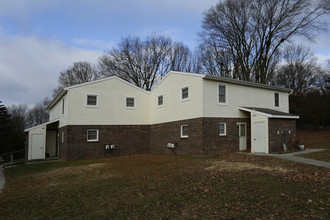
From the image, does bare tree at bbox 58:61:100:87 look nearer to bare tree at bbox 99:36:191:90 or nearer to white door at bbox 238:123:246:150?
bare tree at bbox 99:36:191:90

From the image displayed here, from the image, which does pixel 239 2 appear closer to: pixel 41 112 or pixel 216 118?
pixel 216 118

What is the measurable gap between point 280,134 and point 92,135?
1350cm

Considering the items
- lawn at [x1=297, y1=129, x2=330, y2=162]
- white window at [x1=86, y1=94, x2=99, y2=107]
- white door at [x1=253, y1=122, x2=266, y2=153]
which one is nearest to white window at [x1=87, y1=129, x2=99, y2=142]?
white window at [x1=86, y1=94, x2=99, y2=107]

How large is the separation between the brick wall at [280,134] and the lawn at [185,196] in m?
5.01

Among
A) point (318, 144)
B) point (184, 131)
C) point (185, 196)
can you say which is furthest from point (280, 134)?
point (185, 196)

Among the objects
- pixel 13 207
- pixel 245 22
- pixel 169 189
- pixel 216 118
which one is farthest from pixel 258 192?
pixel 245 22

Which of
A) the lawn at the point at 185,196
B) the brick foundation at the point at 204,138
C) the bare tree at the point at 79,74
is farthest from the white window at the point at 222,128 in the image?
the bare tree at the point at 79,74

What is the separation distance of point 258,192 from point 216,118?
9.01m

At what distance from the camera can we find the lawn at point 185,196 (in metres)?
5.11

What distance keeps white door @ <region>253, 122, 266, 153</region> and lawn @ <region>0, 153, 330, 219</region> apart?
5113 mm

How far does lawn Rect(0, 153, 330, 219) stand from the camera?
511cm

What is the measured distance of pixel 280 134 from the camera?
14766 mm

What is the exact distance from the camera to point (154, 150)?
19594 millimetres

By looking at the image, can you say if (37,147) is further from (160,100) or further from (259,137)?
(259,137)
